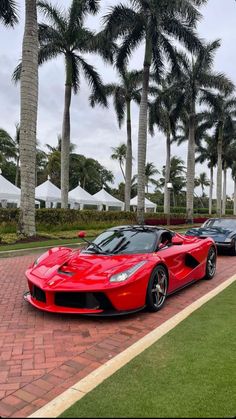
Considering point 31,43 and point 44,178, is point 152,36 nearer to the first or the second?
point 31,43

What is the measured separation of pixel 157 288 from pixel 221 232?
673cm

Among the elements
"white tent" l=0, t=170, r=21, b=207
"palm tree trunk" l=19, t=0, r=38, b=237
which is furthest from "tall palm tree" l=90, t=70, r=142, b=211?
"palm tree trunk" l=19, t=0, r=38, b=237

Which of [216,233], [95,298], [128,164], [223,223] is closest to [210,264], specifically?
[95,298]

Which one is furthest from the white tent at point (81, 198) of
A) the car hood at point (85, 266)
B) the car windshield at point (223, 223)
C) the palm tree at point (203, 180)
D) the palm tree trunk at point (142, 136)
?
the palm tree at point (203, 180)

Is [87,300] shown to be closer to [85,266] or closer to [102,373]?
[85,266]

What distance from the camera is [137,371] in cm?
336

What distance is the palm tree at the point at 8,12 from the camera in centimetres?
1576

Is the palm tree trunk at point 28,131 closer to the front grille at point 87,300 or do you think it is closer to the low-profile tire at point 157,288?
the low-profile tire at point 157,288

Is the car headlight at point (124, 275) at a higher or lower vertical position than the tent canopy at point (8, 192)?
lower

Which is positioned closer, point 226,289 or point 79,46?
point 226,289

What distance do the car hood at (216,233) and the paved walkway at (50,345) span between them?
5169mm

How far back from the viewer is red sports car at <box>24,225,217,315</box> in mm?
4805

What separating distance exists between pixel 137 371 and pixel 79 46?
2306 cm

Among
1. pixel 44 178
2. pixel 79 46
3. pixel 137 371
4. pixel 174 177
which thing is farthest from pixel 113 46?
pixel 174 177
